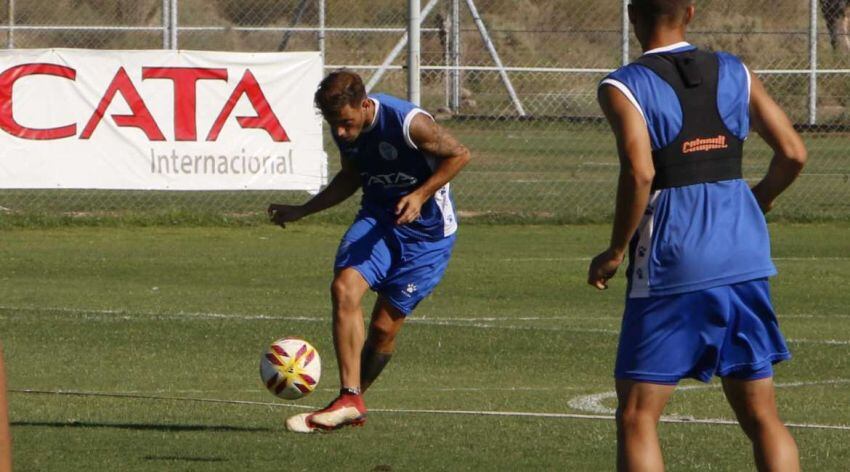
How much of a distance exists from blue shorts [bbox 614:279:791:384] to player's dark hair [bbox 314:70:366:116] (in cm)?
292

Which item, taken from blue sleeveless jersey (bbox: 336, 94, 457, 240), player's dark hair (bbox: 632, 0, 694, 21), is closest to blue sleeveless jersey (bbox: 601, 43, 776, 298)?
player's dark hair (bbox: 632, 0, 694, 21)

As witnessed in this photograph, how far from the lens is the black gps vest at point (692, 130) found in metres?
5.32

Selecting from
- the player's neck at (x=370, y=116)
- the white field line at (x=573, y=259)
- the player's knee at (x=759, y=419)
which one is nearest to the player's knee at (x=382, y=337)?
the player's neck at (x=370, y=116)

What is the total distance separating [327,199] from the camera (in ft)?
28.8

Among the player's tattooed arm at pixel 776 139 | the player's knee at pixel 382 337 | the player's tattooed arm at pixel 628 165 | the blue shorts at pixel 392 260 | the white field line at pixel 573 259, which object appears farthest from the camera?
the white field line at pixel 573 259

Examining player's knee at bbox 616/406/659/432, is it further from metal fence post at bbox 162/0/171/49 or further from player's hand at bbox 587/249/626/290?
metal fence post at bbox 162/0/171/49

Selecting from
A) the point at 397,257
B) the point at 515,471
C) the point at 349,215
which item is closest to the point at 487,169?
the point at 349,215

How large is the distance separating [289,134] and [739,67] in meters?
12.2

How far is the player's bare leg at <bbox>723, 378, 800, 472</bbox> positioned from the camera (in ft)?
17.8

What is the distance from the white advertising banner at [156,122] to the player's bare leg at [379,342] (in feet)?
29.0

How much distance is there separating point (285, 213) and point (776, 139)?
3.64 metres

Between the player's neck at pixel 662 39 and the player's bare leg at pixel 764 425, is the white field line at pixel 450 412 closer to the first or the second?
the player's bare leg at pixel 764 425

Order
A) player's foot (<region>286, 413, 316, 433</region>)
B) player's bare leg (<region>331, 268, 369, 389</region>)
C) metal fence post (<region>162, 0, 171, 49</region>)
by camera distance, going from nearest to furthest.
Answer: player's foot (<region>286, 413, 316, 433</region>), player's bare leg (<region>331, 268, 369, 389</region>), metal fence post (<region>162, 0, 171, 49</region>)

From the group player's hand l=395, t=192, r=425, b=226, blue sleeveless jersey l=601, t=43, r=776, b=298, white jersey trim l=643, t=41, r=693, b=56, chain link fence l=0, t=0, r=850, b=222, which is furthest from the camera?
chain link fence l=0, t=0, r=850, b=222
